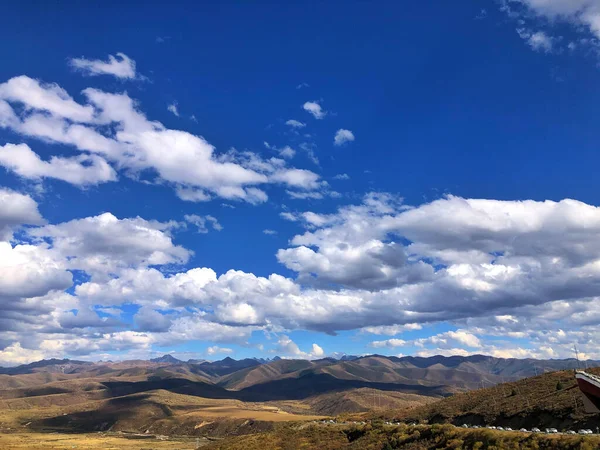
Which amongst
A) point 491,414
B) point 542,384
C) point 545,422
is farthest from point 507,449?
point 542,384

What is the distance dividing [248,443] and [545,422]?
49.1 metres

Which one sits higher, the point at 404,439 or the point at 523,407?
the point at 523,407

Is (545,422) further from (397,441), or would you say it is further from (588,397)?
(397,441)

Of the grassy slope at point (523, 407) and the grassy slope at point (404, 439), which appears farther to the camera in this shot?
the grassy slope at point (523, 407)

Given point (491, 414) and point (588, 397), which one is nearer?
point (588, 397)

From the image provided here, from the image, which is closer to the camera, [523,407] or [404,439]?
[404,439]

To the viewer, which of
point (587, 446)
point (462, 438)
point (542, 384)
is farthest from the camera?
point (542, 384)

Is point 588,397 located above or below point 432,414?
above

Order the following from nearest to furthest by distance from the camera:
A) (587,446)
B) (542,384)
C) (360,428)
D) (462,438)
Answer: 1. (587,446)
2. (462,438)
3. (360,428)
4. (542,384)

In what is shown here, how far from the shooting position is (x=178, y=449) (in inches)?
7466

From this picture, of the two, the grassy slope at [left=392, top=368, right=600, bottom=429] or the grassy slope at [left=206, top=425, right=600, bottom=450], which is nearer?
the grassy slope at [left=206, top=425, right=600, bottom=450]

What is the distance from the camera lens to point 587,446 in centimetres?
3594

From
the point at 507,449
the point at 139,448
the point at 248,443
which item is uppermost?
the point at 507,449

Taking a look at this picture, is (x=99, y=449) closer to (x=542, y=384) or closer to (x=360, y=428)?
(x=360, y=428)
